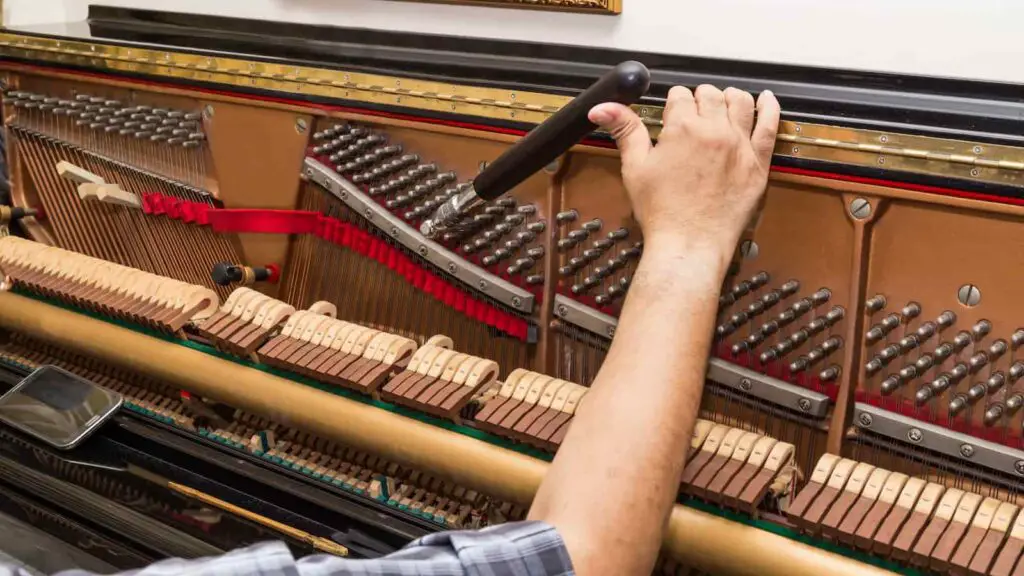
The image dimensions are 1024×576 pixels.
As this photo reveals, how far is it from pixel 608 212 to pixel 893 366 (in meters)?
0.60

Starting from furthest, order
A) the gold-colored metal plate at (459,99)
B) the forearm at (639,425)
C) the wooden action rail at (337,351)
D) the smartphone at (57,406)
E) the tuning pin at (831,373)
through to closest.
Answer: the smartphone at (57,406) < the wooden action rail at (337,351) < the tuning pin at (831,373) < the gold-colored metal plate at (459,99) < the forearm at (639,425)

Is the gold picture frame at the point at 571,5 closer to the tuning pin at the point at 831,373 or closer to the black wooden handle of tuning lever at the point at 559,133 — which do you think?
the black wooden handle of tuning lever at the point at 559,133

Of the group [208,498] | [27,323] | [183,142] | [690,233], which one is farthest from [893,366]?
[27,323]

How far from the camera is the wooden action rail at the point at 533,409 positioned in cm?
199

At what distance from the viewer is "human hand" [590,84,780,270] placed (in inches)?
70.1

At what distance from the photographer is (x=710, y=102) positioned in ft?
5.98

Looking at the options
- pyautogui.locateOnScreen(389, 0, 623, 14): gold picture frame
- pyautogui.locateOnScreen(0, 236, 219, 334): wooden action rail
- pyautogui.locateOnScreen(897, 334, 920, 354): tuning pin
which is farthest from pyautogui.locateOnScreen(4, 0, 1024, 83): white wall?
pyautogui.locateOnScreen(0, 236, 219, 334): wooden action rail

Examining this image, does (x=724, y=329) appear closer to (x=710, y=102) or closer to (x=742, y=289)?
(x=742, y=289)

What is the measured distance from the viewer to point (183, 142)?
8.79 feet

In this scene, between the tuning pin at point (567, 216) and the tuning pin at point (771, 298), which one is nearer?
the tuning pin at point (771, 298)

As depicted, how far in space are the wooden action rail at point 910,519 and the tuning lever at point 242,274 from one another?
4.65 ft

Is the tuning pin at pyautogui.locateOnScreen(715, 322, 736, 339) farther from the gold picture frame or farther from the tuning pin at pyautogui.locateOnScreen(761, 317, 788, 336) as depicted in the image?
the gold picture frame

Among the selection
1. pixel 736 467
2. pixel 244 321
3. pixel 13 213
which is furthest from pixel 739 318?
pixel 13 213

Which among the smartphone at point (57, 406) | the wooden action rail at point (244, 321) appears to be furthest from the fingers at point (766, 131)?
the smartphone at point (57, 406)
